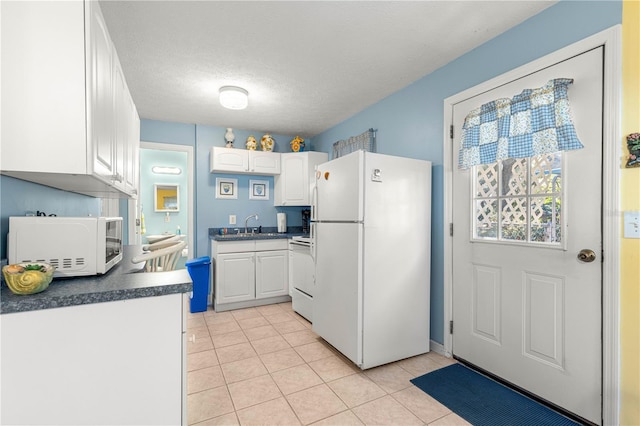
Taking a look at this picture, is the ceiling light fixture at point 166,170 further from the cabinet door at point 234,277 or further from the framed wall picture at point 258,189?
the cabinet door at point 234,277

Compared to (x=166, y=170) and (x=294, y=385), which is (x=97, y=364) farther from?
(x=166, y=170)

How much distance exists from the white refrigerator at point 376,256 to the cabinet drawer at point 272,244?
55.4 inches

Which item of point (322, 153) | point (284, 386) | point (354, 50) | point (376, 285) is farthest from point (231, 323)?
point (354, 50)

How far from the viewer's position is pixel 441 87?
8.15 ft

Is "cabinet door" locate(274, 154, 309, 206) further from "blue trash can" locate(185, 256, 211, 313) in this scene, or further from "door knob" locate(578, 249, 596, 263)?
"door knob" locate(578, 249, 596, 263)

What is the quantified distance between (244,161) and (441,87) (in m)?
2.66

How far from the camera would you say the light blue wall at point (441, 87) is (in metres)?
1.66

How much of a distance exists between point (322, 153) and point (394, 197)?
2196 millimetres

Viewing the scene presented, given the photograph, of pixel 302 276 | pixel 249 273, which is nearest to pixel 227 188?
pixel 249 273

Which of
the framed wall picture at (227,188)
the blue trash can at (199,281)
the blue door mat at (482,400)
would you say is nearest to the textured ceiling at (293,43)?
the framed wall picture at (227,188)

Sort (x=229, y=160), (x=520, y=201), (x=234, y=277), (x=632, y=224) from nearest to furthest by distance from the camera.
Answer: (x=632, y=224) < (x=520, y=201) < (x=234, y=277) < (x=229, y=160)

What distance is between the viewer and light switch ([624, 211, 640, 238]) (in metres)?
1.44

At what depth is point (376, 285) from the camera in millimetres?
2240

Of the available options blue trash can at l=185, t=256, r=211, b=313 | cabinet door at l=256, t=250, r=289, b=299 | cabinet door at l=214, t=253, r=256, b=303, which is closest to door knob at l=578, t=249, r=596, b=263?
cabinet door at l=256, t=250, r=289, b=299
